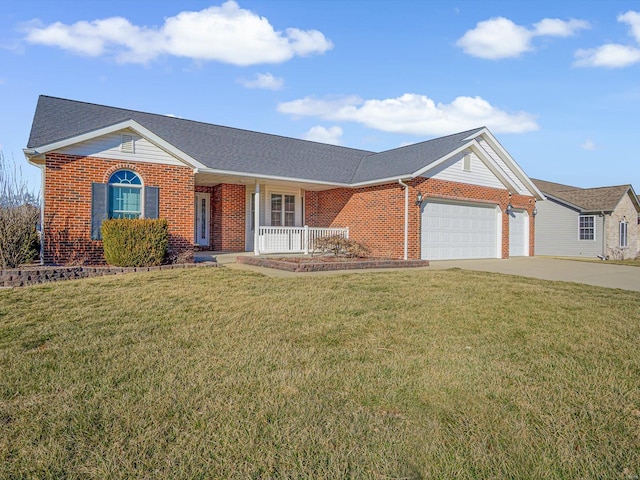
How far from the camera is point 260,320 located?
5820 millimetres

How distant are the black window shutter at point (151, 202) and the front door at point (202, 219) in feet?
16.5

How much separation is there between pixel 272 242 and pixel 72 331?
408 inches

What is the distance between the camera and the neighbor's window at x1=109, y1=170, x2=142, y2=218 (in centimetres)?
1185

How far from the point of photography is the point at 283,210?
58.1 ft

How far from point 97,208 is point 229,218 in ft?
19.7

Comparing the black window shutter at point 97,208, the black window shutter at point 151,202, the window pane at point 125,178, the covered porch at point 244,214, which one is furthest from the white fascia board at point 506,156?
the black window shutter at point 97,208

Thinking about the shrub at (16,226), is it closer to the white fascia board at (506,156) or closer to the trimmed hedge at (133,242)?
the trimmed hedge at (133,242)

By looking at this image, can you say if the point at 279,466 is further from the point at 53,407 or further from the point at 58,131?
the point at 58,131

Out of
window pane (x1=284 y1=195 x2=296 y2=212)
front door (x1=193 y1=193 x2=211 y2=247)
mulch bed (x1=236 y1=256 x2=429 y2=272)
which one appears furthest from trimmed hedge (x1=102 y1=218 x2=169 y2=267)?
window pane (x1=284 y1=195 x2=296 y2=212)

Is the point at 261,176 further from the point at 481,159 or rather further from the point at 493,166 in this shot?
the point at 493,166

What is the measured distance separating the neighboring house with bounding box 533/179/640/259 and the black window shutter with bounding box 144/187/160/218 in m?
23.3

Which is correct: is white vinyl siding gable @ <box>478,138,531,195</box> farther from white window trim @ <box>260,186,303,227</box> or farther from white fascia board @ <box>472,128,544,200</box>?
white window trim @ <box>260,186,303,227</box>

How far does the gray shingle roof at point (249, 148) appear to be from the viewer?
13516mm

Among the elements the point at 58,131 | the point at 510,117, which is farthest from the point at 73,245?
the point at 510,117
